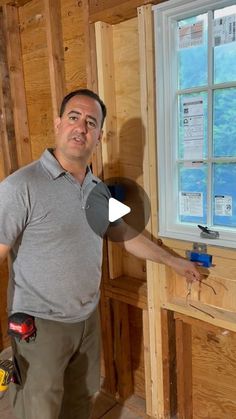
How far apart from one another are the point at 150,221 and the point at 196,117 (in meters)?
0.54

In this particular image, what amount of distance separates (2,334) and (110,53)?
2069 millimetres

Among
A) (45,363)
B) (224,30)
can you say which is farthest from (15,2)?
(45,363)

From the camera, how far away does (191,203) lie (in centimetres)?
173

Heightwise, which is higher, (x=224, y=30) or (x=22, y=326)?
(x=224, y=30)

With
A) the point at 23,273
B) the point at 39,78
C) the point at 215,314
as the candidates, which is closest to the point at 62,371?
the point at 23,273

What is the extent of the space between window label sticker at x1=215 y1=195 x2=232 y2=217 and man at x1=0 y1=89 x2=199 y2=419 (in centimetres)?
57

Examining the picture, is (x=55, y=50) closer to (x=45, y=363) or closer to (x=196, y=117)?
(x=196, y=117)

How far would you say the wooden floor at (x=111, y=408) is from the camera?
6.67 ft

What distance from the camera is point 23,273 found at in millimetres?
1346

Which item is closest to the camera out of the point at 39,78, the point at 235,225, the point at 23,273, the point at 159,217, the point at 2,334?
the point at 23,273

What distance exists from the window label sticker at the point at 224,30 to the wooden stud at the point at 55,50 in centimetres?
92

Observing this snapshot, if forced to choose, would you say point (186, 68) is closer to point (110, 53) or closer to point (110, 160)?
point (110, 53)

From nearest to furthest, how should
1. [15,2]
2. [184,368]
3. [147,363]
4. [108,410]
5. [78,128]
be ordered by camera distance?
1. [78,128]
2. [184,368]
3. [147,363]
4. [108,410]
5. [15,2]

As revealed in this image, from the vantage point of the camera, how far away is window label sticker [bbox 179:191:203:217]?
1701 mm
